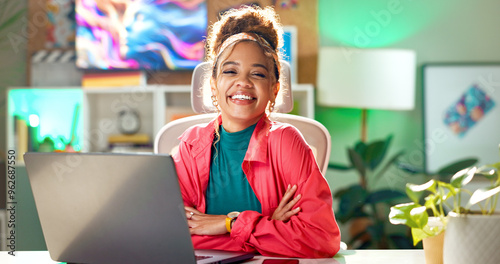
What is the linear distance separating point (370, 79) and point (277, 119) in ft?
5.72

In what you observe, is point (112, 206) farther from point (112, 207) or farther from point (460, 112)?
point (460, 112)

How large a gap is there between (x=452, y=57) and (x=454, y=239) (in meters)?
2.75

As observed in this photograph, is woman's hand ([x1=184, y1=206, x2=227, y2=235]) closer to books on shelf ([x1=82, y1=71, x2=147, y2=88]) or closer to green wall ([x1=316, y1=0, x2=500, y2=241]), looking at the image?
books on shelf ([x1=82, y1=71, x2=147, y2=88])

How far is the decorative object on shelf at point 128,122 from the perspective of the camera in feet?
10.4

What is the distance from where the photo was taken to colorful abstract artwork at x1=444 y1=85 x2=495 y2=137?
3.29 m

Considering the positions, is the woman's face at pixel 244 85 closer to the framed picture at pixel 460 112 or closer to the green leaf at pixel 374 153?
the green leaf at pixel 374 153

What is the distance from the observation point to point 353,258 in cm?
106

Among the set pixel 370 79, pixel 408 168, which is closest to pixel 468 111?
pixel 408 168

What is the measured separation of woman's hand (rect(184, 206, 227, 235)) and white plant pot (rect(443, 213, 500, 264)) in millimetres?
559

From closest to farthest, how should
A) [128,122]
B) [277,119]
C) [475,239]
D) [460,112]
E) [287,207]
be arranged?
[475,239]
[287,207]
[277,119]
[128,122]
[460,112]

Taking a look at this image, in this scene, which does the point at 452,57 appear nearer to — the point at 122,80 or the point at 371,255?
the point at 122,80

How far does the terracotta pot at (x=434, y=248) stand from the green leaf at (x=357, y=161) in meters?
2.18

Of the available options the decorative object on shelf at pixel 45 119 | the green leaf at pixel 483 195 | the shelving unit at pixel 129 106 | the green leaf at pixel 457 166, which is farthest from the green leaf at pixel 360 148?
the green leaf at pixel 483 195

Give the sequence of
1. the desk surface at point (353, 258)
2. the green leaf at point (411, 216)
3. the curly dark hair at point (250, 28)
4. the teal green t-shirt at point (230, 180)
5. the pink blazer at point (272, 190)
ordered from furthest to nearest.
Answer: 1. the curly dark hair at point (250, 28)
2. the teal green t-shirt at point (230, 180)
3. the pink blazer at point (272, 190)
4. the desk surface at point (353, 258)
5. the green leaf at point (411, 216)
